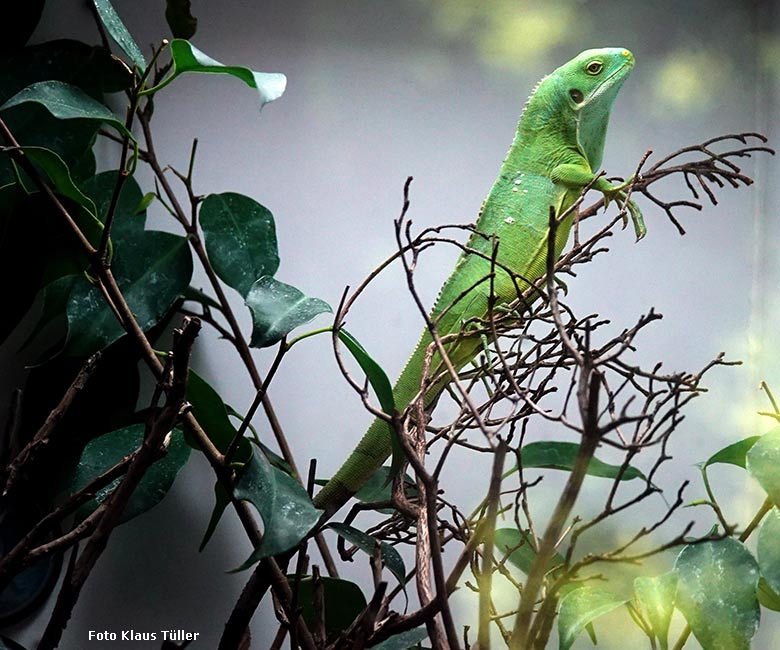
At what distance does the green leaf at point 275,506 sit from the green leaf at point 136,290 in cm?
34

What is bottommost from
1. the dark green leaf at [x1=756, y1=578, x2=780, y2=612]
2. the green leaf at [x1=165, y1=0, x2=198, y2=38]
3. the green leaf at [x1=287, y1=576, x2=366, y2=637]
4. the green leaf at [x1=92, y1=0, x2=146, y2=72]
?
the dark green leaf at [x1=756, y1=578, x2=780, y2=612]

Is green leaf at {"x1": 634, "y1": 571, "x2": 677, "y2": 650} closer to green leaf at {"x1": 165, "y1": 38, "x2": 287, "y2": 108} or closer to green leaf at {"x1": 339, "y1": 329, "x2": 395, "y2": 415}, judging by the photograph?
green leaf at {"x1": 339, "y1": 329, "x2": 395, "y2": 415}

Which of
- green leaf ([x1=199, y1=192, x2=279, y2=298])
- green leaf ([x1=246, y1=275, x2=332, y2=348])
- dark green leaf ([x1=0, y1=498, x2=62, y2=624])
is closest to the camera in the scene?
green leaf ([x1=246, y1=275, x2=332, y2=348])

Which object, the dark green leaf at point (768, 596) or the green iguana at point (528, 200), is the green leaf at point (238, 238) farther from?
the dark green leaf at point (768, 596)

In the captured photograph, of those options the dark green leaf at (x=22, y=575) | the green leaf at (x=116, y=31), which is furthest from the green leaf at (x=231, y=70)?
the dark green leaf at (x=22, y=575)

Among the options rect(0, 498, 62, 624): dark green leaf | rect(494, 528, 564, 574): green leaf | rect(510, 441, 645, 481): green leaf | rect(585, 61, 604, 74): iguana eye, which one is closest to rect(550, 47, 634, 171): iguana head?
rect(585, 61, 604, 74): iguana eye

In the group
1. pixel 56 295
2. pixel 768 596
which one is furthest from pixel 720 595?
pixel 56 295

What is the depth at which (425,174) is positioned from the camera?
161 centimetres

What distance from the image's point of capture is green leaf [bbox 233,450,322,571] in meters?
0.81

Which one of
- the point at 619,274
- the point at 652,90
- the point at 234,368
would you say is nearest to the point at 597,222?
the point at 619,274

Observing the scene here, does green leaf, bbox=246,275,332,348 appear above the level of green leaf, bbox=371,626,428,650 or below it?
above

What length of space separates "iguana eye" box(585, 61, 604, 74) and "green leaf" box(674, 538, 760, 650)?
82cm

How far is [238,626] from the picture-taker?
868 millimetres

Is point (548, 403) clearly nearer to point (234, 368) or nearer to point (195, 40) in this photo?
point (234, 368)
